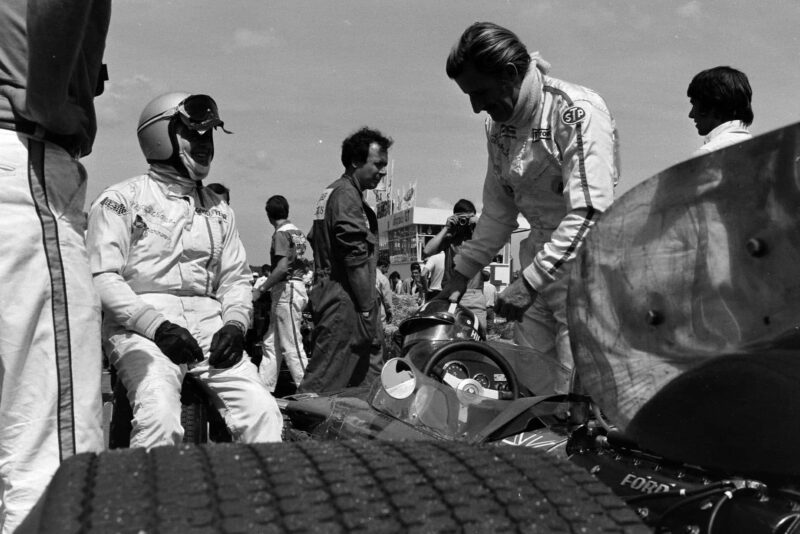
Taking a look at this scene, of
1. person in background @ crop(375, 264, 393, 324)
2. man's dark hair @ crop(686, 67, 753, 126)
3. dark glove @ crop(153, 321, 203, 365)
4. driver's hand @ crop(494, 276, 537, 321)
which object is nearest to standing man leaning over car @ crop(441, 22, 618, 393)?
driver's hand @ crop(494, 276, 537, 321)

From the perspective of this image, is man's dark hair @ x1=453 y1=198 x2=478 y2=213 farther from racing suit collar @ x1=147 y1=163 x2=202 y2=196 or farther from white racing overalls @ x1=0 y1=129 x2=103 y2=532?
white racing overalls @ x1=0 y1=129 x2=103 y2=532

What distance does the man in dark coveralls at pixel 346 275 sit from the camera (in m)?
5.65

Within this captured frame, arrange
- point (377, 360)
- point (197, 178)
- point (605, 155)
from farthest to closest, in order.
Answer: point (377, 360) < point (197, 178) < point (605, 155)

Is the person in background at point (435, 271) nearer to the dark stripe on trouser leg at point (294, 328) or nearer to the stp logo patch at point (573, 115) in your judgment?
the dark stripe on trouser leg at point (294, 328)

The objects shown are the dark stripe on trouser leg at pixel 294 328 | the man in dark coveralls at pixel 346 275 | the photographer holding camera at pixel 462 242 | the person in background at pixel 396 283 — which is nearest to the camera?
the man in dark coveralls at pixel 346 275

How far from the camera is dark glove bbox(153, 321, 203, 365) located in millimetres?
2762

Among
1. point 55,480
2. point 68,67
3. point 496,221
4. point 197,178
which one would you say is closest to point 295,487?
point 55,480

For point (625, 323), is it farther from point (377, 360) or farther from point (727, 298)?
point (377, 360)

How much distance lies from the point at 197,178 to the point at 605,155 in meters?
1.62

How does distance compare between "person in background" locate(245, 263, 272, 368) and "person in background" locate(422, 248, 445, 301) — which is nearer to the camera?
"person in background" locate(422, 248, 445, 301)

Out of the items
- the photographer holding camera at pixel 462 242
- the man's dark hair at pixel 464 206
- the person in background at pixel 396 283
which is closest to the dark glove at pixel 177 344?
the photographer holding camera at pixel 462 242

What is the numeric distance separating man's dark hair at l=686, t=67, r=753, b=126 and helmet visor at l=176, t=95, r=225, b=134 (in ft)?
6.30

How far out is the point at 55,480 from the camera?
1.20 metres

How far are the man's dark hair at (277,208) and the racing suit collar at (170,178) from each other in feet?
15.6
